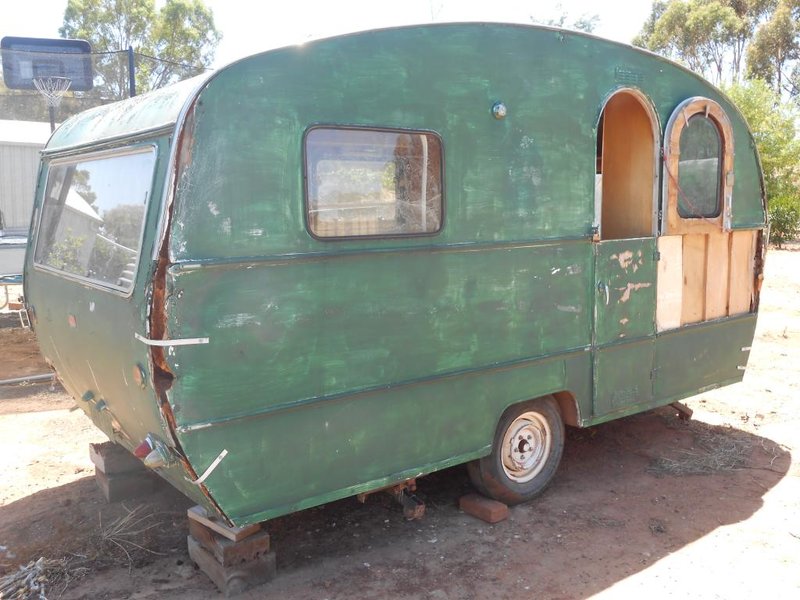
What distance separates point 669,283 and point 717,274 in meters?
0.64

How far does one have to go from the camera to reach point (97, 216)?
410cm

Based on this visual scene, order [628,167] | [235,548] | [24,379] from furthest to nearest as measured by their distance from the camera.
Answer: [24,379] < [628,167] < [235,548]

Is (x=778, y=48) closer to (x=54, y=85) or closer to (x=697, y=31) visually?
(x=697, y=31)

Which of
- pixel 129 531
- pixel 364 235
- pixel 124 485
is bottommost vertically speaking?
pixel 129 531

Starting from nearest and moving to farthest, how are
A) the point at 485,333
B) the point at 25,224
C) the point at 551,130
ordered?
the point at 485,333 < the point at 551,130 < the point at 25,224

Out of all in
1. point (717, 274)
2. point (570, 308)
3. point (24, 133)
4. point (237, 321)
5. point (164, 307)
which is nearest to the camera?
point (164, 307)

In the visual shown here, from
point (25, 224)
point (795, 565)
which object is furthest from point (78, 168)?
point (25, 224)

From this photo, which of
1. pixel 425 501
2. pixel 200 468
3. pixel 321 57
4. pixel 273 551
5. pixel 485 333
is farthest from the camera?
pixel 425 501

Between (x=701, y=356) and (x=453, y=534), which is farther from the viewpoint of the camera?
(x=701, y=356)

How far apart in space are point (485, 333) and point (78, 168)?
267 centimetres

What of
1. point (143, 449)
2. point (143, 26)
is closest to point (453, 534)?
point (143, 449)

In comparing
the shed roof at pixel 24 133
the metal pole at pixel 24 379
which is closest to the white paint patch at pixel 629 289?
the metal pole at pixel 24 379

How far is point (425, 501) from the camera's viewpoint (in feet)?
16.1

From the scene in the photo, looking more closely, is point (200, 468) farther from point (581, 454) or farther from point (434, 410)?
point (581, 454)
